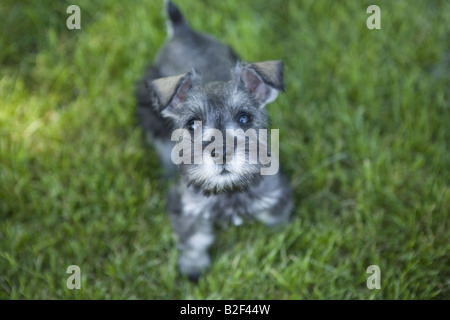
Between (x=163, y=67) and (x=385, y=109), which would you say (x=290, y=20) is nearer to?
(x=385, y=109)

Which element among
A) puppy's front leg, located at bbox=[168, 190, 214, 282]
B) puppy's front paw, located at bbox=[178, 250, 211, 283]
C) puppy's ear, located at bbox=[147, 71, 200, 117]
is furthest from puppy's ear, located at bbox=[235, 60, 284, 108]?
puppy's front paw, located at bbox=[178, 250, 211, 283]

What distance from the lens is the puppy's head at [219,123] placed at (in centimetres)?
303

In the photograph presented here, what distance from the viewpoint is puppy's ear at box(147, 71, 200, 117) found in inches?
126

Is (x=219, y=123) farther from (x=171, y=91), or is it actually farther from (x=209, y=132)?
(x=171, y=91)

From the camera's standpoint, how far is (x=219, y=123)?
3100 millimetres

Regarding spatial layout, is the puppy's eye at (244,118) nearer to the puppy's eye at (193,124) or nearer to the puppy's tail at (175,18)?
the puppy's eye at (193,124)

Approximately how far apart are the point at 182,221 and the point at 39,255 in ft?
4.07

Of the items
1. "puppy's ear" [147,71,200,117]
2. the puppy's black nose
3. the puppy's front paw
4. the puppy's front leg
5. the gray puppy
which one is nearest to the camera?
the puppy's black nose

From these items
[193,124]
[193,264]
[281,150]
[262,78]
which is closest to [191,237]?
[193,264]

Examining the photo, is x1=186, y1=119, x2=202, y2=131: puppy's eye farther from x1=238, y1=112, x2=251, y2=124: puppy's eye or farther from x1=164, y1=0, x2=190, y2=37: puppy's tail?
x1=164, y1=0, x2=190, y2=37: puppy's tail

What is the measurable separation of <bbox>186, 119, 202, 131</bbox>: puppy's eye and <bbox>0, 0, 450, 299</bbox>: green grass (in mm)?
1222

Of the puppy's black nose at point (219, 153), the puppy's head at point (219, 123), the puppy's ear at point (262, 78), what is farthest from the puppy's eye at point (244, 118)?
the puppy's black nose at point (219, 153)

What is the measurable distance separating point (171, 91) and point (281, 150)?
5.18 ft

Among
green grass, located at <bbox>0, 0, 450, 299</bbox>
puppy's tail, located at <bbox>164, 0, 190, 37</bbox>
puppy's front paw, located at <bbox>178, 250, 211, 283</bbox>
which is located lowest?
puppy's front paw, located at <bbox>178, 250, 211, 283</bbox>
